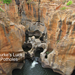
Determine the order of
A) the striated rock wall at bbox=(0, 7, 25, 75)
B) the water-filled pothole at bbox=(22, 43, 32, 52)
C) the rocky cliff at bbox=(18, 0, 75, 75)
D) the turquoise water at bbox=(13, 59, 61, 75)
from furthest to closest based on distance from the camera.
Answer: the water-filled pothole at bbox=(22, 43, 32, 52) → the turquoise water at bbox=(13, 59, 61, 75) → the rocky cliff at bbox=(18, 0, 75, 75) → the striated rock wall at bbox=(0, 7, 25, 75)

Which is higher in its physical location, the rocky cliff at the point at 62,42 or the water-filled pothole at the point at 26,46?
the rocky cliff at the point at 62,42

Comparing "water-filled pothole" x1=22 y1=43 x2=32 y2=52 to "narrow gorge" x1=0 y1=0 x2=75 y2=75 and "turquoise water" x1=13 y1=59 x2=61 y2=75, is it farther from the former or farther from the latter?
"turquoise water" x1=13 y1=59 x2=61 y2=75

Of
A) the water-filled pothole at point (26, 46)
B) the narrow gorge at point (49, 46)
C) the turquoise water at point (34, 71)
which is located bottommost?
the turquoise water at point (34, 71)

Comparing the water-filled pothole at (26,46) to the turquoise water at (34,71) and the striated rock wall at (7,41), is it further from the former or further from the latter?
the striated rock wall at (7,41)

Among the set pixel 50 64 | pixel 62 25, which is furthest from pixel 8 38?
pixel 62 25

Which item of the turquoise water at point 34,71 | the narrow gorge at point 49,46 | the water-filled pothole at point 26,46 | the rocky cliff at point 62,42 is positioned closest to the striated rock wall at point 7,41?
the narrow gorge at point 49,46

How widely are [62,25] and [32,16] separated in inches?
568

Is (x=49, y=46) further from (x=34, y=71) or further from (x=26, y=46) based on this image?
(x=26, y=46)

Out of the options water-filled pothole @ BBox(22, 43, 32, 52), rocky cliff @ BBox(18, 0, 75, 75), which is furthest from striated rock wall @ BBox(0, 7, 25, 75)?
water-filled pothole @ BBox(22, 43, 32, 52)

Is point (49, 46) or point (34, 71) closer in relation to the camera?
point (34, 71)

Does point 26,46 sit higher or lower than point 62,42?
lower

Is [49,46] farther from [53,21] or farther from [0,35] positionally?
[0,35]

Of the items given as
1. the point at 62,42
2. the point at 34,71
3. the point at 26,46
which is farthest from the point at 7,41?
the point at 26,46

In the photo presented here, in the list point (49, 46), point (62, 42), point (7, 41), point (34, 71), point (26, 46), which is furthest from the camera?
point (26, 46)
